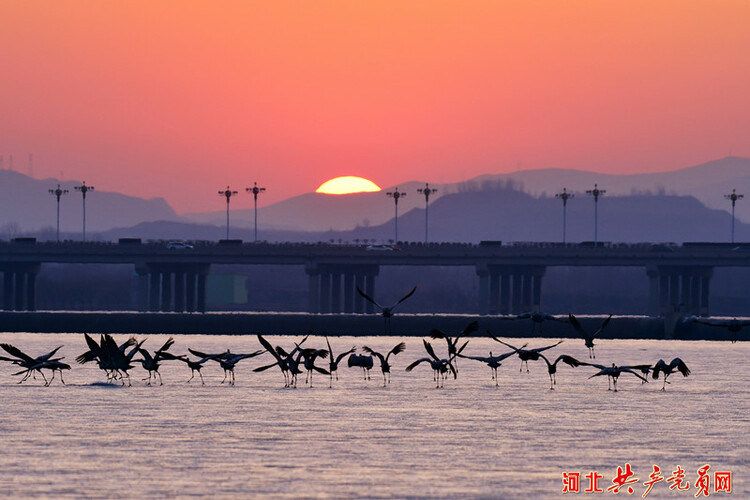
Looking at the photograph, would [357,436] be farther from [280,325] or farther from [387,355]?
[280,325]

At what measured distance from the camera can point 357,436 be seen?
38.4m

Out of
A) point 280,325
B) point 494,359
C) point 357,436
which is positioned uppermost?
point 280,325

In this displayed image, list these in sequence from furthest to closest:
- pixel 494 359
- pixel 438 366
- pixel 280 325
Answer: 1. pixel 280 325
2. pixel 494 359
3. pixel 438 366

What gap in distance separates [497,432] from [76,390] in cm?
2116

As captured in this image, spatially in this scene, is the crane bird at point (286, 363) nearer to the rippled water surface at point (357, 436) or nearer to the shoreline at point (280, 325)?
the rippled water surface at point (357, 436)

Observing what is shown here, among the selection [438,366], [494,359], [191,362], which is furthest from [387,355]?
[191,362]

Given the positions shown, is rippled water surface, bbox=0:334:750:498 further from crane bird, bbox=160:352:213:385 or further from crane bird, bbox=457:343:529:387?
crane bird, bbox=457:343:529:387

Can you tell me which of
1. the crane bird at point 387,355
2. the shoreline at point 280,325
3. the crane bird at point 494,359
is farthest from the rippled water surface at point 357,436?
the shoreline at point 280,325

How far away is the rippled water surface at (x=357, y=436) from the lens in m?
29.7

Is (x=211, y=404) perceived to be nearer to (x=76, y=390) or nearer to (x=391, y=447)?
(x=76, y=390)

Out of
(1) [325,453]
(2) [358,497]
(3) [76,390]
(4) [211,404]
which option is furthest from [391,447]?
(3) [76,390]

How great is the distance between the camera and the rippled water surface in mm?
29656

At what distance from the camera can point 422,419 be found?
1713 inches

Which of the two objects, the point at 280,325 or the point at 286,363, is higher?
the point at 280,325
